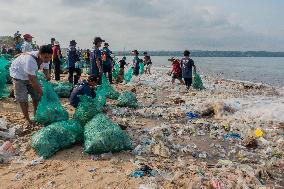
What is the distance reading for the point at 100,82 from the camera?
38.0 feet

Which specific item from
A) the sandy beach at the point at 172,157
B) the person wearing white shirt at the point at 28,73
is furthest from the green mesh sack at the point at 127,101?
the person wearing white shirt at the point at 28,73

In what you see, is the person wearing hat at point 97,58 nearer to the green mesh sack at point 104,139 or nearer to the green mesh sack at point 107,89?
the green mesh sack at point 107,89

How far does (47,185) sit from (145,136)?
236 cm

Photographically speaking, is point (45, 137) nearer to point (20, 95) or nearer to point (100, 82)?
point (20, 95)

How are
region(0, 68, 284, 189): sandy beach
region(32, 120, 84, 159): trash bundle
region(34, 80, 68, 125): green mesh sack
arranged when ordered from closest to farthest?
region(0, 68, 284, 189): sandy beach
region(32, 120, 84, 159): trash bundle
region(34, 80, 68, 125): green mesh sack

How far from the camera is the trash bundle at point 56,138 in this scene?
5.94 m

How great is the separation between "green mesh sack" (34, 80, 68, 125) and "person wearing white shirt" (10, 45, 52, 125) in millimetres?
176

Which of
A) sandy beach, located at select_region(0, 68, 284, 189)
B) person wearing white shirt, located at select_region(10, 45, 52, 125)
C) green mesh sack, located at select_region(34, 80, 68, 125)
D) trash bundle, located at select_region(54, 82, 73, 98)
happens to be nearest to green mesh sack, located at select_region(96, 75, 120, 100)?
trash bundle, located at select_region(54, 82, 73, 98)

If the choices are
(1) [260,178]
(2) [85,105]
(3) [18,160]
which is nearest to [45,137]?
(3) [18,160]

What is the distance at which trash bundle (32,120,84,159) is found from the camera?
594 cm

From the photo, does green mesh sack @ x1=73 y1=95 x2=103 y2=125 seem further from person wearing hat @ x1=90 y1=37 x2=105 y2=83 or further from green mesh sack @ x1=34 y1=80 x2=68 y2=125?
person wearing hat @ x1=90 y1=37 x2=105 y2=83

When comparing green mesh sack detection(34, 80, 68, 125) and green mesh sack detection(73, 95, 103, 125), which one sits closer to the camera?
green mesh sack detection(73, 95, 103, 125)

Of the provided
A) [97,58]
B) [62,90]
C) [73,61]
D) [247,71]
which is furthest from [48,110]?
[247,71]

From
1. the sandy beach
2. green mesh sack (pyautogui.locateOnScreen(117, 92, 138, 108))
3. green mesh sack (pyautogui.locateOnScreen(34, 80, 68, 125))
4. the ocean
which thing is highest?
green mesh sack (pyautogui.locateOnScreen(34, 80, 68, 125))
